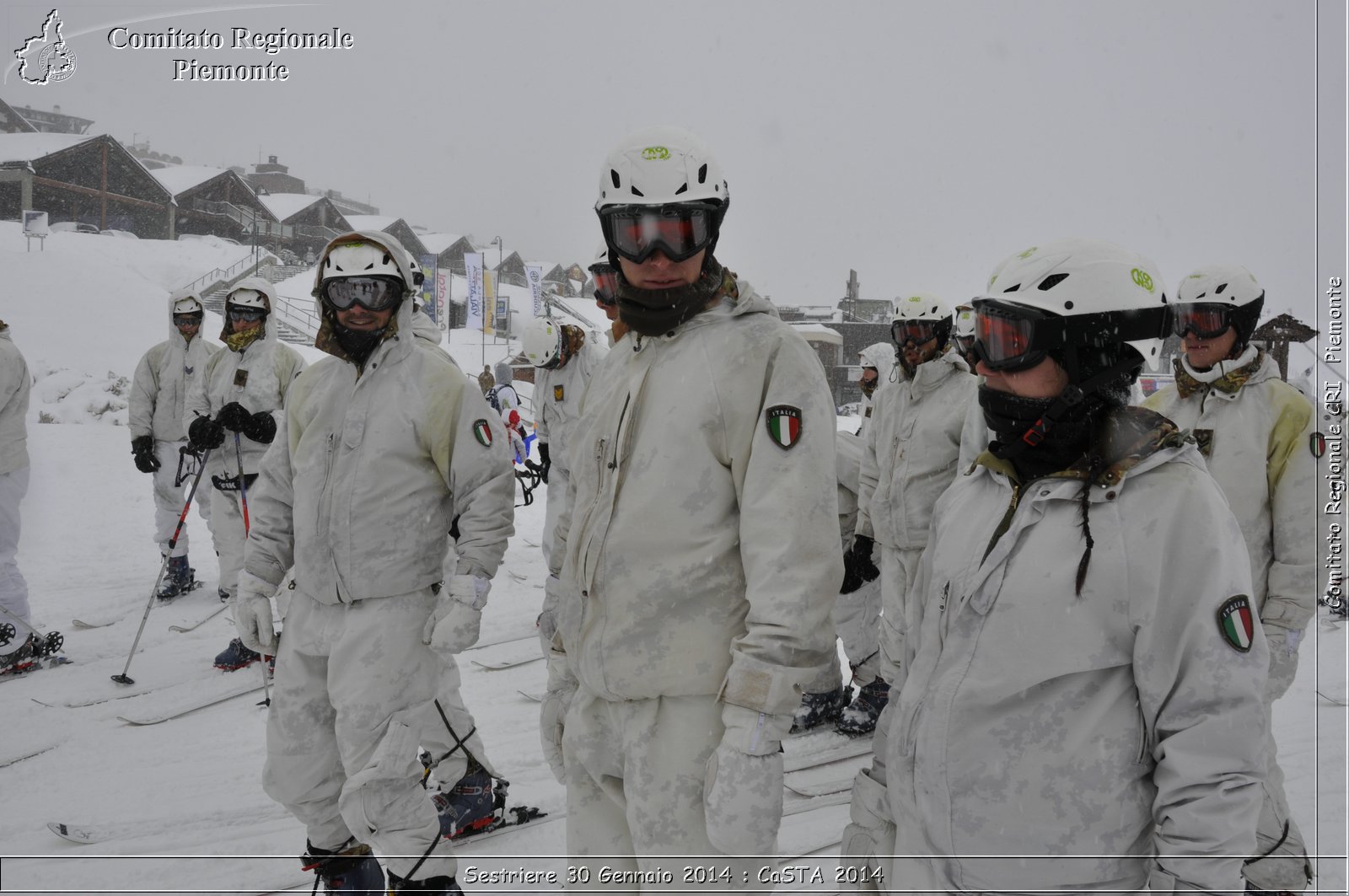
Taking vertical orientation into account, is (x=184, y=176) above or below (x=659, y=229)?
above

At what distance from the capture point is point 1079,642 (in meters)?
1.59

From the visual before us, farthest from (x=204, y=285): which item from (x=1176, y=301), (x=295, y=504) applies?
(x=1176, y=301)

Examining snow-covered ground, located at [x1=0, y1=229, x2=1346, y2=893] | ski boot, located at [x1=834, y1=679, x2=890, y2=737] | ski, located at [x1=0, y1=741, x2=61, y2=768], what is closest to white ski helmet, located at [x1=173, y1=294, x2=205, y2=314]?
snow-covered ground, located at [x1=0, y1=229, x2=1346, y2=893]

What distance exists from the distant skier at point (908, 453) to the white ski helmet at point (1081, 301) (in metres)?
2.99

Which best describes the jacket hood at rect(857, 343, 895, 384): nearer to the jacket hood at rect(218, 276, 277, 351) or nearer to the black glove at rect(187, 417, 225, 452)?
the jacket hood at rect(218, 276, 277, 351)

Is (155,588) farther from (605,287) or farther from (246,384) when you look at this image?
(605,287)

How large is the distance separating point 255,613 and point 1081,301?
3.25 metres

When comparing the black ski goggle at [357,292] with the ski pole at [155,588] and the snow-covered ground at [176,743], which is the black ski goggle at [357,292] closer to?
the snow-covered ground at [176,743]

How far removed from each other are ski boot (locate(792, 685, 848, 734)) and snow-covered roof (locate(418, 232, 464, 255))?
30.1 metres

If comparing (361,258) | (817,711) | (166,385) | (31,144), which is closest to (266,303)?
(166,385)

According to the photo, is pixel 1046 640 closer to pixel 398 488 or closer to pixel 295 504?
pixel 398 488

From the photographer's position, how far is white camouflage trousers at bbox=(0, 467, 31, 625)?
633cm

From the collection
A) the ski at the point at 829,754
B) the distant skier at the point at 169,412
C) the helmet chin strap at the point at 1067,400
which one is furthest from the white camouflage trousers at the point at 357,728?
the distant skier at the point at 169,412

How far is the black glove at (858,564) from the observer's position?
3916 millimetres
